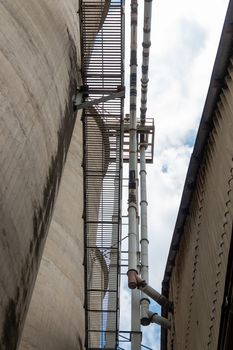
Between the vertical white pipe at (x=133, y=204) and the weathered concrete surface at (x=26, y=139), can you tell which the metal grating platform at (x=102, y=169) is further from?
the weathered concrete surface at (x=26, y=139)

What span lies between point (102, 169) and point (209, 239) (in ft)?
17.6

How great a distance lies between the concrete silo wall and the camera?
576 centimetres

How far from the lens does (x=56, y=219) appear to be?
41.9 feet

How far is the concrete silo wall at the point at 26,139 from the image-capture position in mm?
5758

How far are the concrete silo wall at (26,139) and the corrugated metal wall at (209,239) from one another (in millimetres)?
2543

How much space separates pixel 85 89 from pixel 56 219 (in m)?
3.39

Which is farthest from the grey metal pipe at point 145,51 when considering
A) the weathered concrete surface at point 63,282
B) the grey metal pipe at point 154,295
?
the grey metal pipe at point 154,295

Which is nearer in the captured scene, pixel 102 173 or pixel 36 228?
pixel 36 228

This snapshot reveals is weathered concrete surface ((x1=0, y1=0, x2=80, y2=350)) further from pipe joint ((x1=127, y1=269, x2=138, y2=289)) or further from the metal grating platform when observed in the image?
pipe joint ((x1=127, y1=269, x2=138, y2=289))

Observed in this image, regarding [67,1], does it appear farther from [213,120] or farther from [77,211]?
[77,211]

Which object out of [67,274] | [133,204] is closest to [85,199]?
[67,274]

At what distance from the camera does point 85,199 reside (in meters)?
12.4

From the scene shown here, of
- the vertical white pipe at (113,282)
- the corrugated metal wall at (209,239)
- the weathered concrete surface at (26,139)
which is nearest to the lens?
the weathered concrete surface at (26,139)

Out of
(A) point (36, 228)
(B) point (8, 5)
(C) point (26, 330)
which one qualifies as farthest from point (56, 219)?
(B) point (8, 5)
